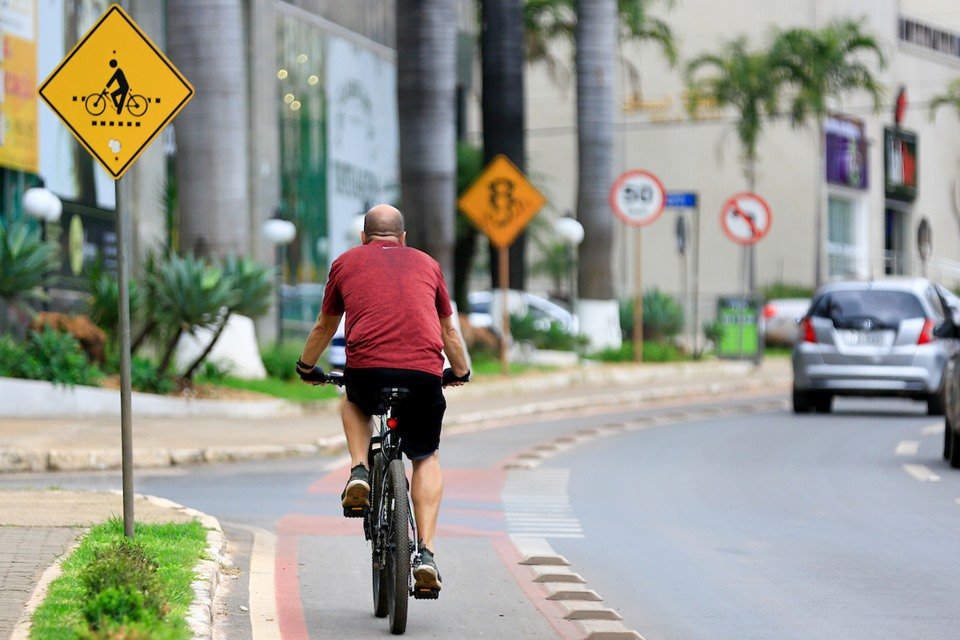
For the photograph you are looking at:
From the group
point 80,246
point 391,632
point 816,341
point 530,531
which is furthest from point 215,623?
point 80,246

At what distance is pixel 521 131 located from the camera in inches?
1262

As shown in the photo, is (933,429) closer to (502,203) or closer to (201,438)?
(502,203)

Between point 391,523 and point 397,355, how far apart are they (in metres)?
0.72

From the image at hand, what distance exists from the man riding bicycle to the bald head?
9 centimetres

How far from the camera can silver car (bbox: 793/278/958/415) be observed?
2334 cm

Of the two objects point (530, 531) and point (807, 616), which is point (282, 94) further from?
point (807, 616)

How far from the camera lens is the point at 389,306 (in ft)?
27.6

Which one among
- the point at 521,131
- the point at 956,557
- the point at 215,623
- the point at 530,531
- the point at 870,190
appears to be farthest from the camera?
the point at 870,190

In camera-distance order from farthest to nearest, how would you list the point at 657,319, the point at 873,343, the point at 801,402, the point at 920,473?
the point at 657,319 → the point at 801,402 → the point at 873,343 → the point at 920,473

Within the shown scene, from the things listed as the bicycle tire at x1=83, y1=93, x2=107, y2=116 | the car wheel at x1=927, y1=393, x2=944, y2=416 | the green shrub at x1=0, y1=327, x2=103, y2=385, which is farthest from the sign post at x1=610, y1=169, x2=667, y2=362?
the bicycle tire at x1=83, y1=93, x2=107, y2=116

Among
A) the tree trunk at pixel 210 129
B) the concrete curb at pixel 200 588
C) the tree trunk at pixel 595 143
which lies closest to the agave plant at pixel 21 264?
the tree trunk at pixel 210 129

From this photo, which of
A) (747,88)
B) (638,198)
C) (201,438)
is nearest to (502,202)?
(638,198)

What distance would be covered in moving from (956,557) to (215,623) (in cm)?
466

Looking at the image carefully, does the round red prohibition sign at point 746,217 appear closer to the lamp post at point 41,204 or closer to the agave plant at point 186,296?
the lamp post at point 41,204
